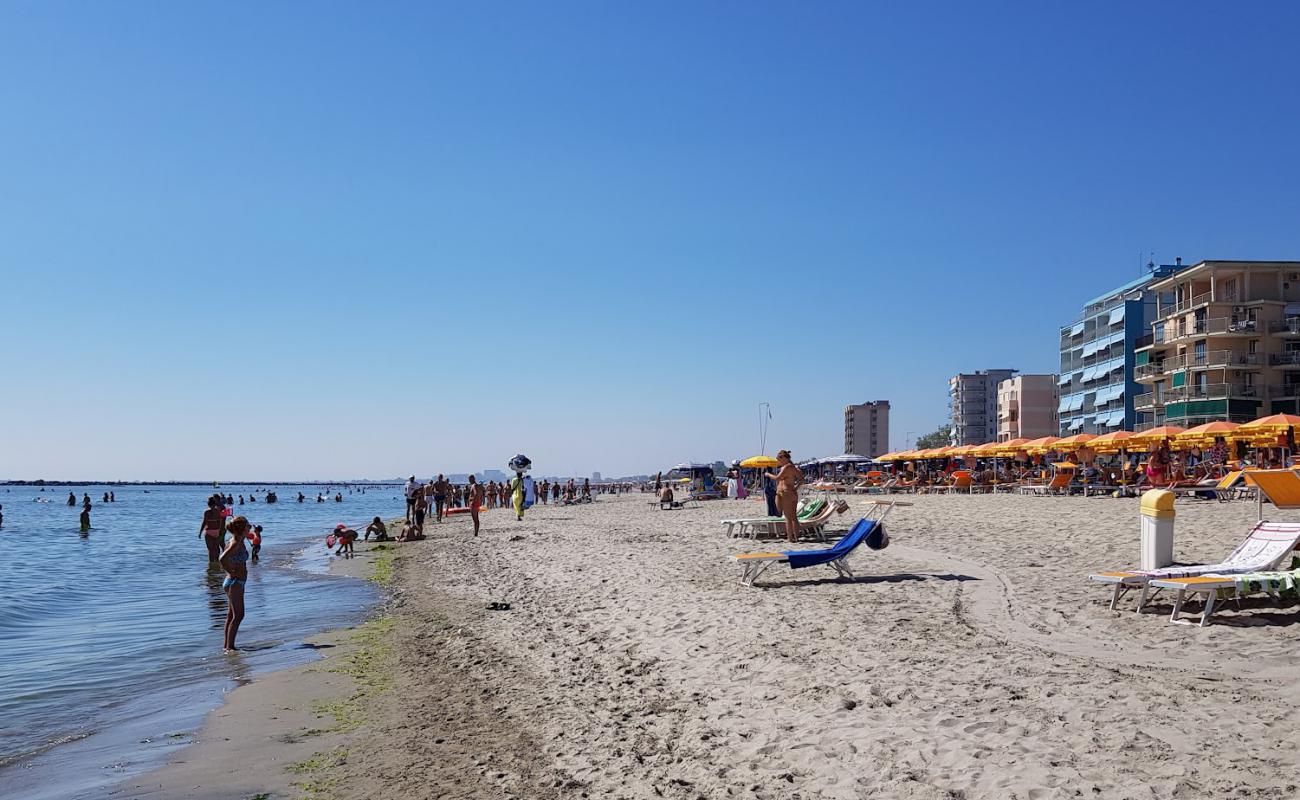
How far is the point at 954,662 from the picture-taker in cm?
632

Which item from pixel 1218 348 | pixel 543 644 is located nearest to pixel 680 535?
pixel 543 644

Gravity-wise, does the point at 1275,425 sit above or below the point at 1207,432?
above

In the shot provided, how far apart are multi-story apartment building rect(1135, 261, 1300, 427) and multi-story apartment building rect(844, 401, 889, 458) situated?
436ft

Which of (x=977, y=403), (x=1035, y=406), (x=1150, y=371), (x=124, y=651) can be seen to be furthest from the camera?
(x=977, y=403)

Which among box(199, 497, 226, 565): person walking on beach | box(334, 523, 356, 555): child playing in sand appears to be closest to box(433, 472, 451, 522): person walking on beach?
box(334, 523, 356, 555): child playing in sand

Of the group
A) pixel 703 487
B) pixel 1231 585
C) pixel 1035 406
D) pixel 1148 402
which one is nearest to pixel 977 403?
pixel 1035 406

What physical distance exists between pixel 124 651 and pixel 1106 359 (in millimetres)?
69634

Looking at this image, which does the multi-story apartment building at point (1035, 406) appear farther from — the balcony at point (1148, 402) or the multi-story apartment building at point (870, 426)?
the multi-story apartment building at point (870, 426)

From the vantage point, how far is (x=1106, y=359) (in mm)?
66938

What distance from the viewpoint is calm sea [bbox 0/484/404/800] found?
6750 millimetres

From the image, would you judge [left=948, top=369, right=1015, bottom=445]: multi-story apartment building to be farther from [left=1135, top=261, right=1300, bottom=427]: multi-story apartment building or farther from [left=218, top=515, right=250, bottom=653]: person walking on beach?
[left=218, top=515, right=250, bottom=653]: person walking on beach

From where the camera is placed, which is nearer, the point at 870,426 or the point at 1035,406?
the point at 1035,406

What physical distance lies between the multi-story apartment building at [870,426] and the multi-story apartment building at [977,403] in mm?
56461

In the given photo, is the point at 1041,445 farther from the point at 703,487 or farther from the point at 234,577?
the point at 234,577
